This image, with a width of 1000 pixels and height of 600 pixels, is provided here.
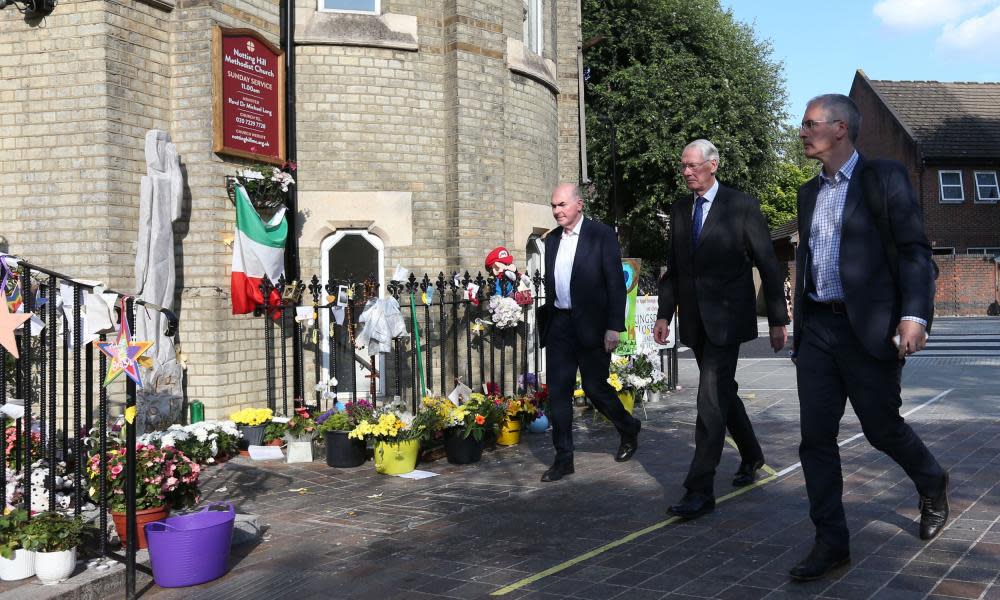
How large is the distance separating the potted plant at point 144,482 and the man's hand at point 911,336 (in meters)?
4.01

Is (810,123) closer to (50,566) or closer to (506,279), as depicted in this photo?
(50,566)

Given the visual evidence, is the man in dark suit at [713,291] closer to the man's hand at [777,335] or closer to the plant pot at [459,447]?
the man's hand at [777,335]

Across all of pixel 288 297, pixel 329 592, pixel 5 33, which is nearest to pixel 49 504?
pixel 329 592

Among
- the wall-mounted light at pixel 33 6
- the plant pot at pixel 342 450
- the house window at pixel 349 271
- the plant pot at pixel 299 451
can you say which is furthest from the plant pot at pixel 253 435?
the wall-mounted light at pixel 33 6

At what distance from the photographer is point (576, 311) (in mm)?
6684

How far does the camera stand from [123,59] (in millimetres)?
8227

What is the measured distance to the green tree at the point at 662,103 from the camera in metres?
28.1

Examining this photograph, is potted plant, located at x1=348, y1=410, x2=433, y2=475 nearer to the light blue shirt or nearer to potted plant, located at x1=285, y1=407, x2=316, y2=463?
potted plant, located at x1=285, y1=407, x2=316, y2=463

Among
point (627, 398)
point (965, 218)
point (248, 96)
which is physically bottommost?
point (627, 398)

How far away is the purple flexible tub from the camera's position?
178 inches

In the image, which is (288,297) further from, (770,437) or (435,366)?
(770,437)

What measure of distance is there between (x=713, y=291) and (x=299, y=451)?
406 cm

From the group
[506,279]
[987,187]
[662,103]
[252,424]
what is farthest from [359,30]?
[987,187]

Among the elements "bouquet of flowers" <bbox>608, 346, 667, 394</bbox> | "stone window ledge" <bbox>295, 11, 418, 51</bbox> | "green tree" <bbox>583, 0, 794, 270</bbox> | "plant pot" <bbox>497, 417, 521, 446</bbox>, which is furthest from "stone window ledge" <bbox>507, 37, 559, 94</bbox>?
"green tree" <bbox>583, 0, 794, 270</bbox>
